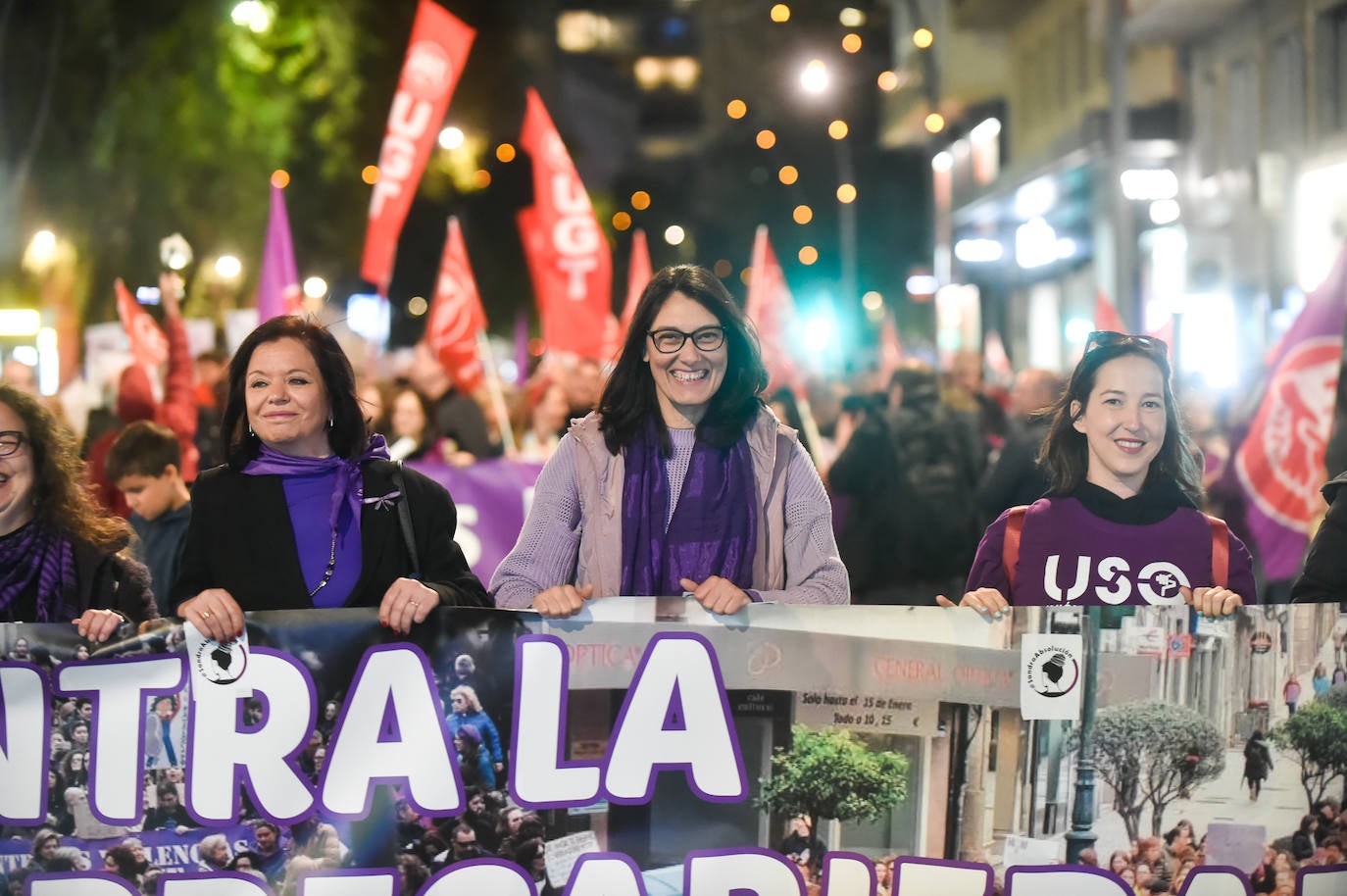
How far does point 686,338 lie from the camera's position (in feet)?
15.6

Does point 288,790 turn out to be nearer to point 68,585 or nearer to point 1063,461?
point 68,585

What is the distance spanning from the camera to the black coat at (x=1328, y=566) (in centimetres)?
487

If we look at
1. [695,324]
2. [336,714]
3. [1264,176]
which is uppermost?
[1264,176]

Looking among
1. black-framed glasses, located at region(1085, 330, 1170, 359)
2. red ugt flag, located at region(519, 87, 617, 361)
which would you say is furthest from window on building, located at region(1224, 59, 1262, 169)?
black-framed glasses, located at region(1085, 330, 1170, 359)

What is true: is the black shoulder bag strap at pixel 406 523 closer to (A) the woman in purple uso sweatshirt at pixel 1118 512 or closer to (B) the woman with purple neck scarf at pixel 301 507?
(B) the woman with purple neck scarf at pixel 301 507

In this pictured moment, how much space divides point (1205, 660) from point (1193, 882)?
55 cm

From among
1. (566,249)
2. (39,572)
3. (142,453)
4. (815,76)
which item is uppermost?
(815,76)

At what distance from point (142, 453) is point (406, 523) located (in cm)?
273

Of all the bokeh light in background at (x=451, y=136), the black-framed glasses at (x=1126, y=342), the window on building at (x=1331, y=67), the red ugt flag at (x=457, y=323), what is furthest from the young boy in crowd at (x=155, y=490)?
the bokeh light in background at (x=451, y=136)

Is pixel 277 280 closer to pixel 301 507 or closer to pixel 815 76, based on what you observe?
pixel 301 507

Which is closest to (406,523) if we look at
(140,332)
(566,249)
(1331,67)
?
(140,332)

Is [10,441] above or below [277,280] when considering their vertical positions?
below

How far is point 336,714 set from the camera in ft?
15.0

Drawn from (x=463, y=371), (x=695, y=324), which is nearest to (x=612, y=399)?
(x=695, y=324)
